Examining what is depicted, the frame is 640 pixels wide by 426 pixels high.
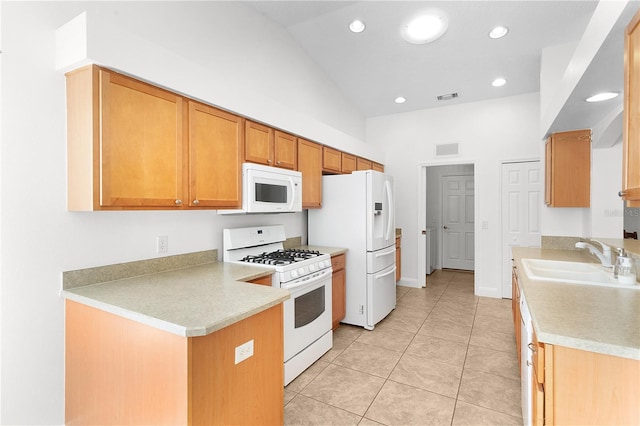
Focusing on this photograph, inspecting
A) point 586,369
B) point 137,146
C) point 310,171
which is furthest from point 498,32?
point 137,146

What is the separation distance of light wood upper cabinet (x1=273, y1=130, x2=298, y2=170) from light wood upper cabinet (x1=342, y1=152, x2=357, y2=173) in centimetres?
104

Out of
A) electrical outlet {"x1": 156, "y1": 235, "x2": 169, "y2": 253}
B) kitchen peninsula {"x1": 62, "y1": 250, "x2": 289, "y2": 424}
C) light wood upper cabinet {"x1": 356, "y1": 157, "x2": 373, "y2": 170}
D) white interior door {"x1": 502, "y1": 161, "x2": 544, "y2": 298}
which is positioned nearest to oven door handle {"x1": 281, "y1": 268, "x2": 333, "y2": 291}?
kitchen peninsula {"x1": 62, "y1": 250, "x2": 289, "y2": 424}

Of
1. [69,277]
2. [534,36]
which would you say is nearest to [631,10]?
[534,36]

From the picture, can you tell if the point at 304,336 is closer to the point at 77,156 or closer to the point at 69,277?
the point at 69,277

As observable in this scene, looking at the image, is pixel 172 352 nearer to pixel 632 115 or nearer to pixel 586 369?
pixel 586 369

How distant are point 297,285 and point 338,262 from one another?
38.1 inches

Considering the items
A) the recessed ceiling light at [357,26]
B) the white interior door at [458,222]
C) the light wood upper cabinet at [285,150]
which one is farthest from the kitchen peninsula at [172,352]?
the white interior door at [458,222]

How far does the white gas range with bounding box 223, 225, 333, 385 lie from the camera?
8.21ft

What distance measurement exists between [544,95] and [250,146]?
127 inches

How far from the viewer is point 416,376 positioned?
8.43ft

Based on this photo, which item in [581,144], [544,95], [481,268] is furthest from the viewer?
[481,268]

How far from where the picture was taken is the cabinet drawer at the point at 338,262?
338cm

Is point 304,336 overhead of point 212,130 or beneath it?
beneath

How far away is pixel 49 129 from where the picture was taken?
1.76m
